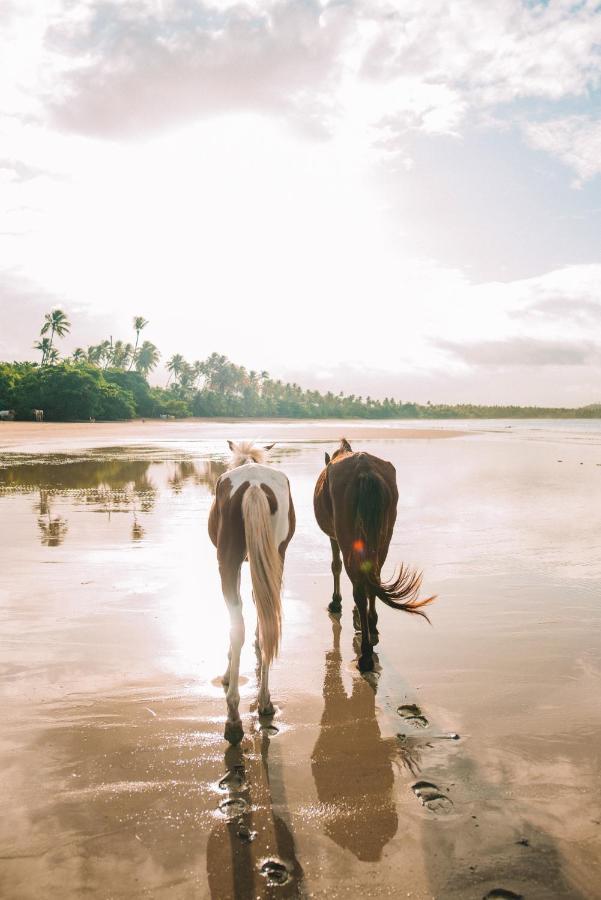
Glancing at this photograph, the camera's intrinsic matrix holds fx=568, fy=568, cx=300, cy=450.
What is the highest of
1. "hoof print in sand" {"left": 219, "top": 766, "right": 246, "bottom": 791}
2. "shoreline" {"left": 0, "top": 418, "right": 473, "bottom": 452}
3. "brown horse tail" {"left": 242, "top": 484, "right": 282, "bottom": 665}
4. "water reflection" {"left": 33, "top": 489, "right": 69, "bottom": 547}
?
"brown horse tail" {"left": 242, "top": 484, "right": 282, "bottom": 665}

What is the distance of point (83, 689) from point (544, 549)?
279 inches

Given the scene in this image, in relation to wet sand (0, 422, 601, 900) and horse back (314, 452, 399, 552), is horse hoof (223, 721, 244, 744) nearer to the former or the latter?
wet sand (0, 422, 601, 900)

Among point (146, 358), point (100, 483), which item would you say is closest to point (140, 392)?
point (146, 358)

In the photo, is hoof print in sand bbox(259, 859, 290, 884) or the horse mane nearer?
hoof print in sand bbox(259, 859, 290, 884)

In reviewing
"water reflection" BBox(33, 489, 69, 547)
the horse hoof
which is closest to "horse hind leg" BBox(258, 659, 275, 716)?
the horse hoof

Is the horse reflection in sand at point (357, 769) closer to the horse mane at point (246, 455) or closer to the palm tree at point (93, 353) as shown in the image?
the horse mane at point (246, 455)

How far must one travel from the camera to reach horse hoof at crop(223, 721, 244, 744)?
3748mm

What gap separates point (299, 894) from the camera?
252 cm

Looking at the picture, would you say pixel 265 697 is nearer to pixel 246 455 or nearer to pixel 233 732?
pixel 233 732

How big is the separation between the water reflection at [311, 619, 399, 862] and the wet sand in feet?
0.05

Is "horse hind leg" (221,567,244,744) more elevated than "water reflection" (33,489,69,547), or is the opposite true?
"horse hind leg" (221,567,244,744)

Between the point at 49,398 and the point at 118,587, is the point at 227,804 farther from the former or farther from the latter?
the point at 49,398

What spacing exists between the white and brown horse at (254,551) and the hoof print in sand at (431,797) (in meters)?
1.23

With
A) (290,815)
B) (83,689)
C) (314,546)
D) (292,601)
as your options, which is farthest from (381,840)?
(314,546)
